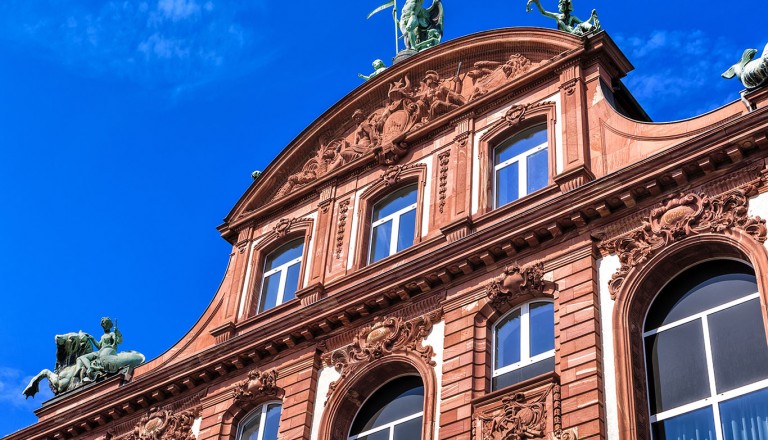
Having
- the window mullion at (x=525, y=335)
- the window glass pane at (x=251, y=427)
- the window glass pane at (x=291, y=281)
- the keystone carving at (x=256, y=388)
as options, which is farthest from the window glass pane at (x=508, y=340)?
the window glass pane at (x=291, y=281)

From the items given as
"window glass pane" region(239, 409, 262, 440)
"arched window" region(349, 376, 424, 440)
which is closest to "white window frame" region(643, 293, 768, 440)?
"arched window" region(349, 376, 424, 440)

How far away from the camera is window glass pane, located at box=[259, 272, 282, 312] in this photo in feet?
97.6

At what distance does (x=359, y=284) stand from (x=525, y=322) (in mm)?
4307

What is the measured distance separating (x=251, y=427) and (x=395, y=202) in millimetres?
6300

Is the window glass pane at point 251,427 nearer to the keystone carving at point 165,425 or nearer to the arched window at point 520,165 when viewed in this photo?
the keystone carving at point 165,425

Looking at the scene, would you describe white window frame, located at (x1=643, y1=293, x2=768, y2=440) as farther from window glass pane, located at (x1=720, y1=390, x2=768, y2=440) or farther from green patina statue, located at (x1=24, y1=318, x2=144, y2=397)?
green patina statue, located at (x1=24, y1=318, x2=144, y2=397)

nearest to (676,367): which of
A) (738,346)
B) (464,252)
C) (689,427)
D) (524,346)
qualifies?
(738,346)

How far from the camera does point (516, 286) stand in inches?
926

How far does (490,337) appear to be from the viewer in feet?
77.5

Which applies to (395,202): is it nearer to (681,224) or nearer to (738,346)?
(681,224)

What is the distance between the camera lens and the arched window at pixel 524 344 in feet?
73.6

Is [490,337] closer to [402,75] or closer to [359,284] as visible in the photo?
[359,284]

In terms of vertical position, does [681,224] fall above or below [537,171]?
below

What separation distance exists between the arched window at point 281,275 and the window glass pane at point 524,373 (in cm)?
754
